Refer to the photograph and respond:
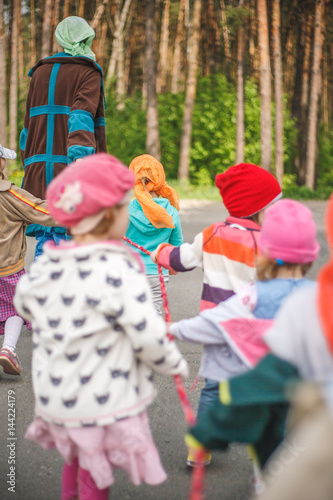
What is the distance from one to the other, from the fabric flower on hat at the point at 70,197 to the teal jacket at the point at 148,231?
7.05 feet

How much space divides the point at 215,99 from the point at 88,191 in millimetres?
22774

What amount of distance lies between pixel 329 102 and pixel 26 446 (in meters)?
40.5

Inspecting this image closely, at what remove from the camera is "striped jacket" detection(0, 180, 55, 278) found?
13.3ft

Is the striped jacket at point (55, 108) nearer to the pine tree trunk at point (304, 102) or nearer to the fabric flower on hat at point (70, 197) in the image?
the fabric flower on hat at point (70, 197)

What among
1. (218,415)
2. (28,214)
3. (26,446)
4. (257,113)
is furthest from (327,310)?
(257,113)

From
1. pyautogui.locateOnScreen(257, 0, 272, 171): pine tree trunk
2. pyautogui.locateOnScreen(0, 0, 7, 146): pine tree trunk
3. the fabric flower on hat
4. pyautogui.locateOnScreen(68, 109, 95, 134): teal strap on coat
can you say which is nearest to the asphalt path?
the fabric flower on hat

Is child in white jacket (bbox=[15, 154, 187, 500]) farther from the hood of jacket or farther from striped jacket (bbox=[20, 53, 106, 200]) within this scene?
striped jacket (bbox=[20, 53, 106, 200])

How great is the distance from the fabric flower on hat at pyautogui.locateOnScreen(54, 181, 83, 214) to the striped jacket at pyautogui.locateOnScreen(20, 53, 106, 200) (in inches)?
90.5

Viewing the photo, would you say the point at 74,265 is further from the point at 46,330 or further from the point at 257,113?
the point at 257,113

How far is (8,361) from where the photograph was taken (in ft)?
13.8

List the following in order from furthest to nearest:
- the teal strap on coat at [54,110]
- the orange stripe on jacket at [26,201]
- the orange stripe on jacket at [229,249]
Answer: the teal strap on coat at [54,110], the orange stripe on jacket at [26,201], the orange stripe on jacket at [229,249]

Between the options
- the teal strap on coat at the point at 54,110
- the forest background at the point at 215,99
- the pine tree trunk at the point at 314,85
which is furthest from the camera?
the pine tree trunk at the point at 314,85

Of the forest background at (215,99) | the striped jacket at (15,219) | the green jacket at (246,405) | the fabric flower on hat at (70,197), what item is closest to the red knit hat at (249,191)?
the fabric flower on hat at (70,197)

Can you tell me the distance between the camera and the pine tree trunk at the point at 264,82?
58.0 ft
